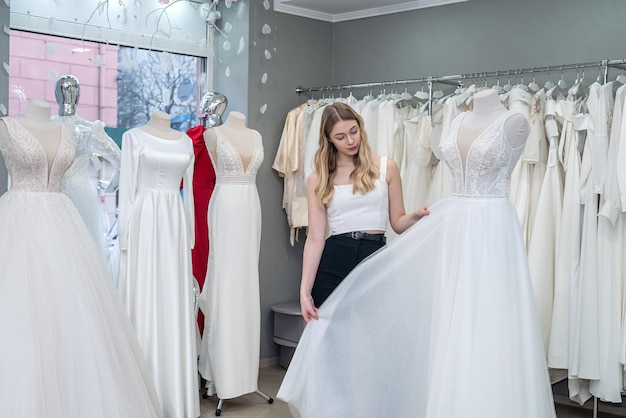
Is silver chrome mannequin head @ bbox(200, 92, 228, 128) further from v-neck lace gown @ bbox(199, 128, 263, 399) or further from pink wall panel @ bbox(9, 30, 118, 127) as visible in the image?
pink wall panel @ bbox(9, 30, 118, 127)

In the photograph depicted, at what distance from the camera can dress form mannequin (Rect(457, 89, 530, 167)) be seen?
3.19 m

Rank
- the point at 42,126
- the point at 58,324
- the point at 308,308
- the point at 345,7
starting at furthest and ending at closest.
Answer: the point at 345,7 → the point at 42,126 → the point at 58,324 → the point at 308,308

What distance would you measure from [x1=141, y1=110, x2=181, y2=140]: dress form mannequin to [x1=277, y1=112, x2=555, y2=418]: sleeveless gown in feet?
5.57

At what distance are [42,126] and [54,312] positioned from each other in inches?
36.6

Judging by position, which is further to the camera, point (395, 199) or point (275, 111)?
point (275, 111)

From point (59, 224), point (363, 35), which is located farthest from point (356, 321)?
point (363, 35)

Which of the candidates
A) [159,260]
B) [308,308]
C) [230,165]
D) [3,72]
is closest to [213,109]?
[230,165]

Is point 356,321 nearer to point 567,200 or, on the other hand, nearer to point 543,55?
point 567,200

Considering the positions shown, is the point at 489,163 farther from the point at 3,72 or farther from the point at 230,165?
the point at 3,72

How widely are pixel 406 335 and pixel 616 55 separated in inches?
98.9

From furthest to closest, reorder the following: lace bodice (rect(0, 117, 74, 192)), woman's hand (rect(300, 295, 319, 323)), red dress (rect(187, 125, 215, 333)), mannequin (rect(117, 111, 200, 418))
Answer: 1. red dress (rect(187, 125, 215, 333))
2. mannequin (rect(117, 111, 200, 418))
3. lace bodice (rect(0, 117, 74, 192))
4. woman's hand (rect(300, 295, 319, 323))

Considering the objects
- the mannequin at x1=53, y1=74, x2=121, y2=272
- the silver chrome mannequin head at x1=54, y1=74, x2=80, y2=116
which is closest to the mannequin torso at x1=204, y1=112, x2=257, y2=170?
the mannequin at x1=53, y1=74, x2=121, y2=272

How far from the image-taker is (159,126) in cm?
459

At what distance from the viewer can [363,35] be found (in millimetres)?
6172
